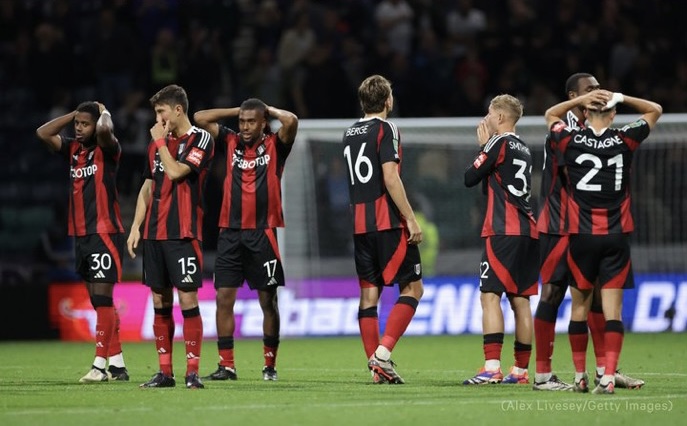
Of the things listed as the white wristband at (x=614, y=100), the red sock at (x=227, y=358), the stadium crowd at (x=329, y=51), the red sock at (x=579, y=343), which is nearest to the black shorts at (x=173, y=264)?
the red sock at (x=227, y=358)

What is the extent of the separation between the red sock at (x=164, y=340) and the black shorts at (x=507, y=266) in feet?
7.90

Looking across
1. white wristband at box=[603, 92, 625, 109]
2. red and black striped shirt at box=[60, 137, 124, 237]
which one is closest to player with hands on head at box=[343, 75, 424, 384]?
white wristband at box=[603, 92, 625, 109]

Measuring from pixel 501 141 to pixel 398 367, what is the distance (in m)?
2.87

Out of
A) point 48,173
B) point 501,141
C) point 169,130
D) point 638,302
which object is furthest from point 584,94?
point 48,173

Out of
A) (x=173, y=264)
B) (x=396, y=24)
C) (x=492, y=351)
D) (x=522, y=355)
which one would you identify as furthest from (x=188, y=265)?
(x=396, y=24)

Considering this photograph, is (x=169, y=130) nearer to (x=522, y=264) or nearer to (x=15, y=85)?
(x=522, y=264)

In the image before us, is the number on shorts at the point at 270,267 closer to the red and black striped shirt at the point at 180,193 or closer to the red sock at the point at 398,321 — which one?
the red and black striped shirt at the point at 180,193

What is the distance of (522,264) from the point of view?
32.3ft

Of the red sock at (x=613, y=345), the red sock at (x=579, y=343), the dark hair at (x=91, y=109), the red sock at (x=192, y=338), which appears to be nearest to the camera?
the red sock at (x=613, y=345)

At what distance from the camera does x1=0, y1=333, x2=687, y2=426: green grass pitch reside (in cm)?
748

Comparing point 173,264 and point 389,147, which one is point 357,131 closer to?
point 389,147

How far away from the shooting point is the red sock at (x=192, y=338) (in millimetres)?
9469

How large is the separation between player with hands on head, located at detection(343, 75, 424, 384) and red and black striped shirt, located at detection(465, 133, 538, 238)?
597 mm

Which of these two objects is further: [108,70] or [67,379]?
[108,70]
